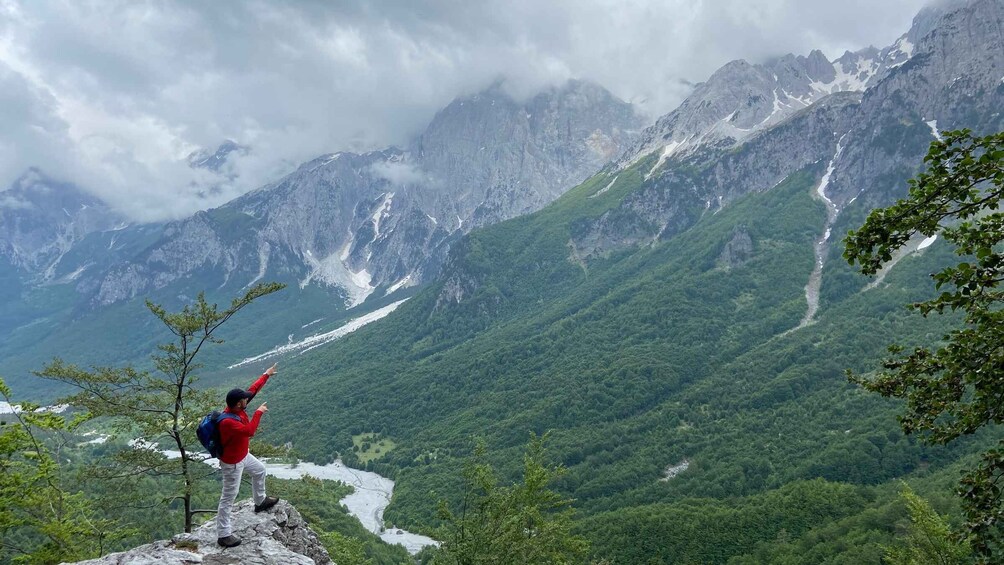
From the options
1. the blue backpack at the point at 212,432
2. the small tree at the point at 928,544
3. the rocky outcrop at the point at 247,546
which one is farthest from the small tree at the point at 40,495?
the small tree at the point at 928,544

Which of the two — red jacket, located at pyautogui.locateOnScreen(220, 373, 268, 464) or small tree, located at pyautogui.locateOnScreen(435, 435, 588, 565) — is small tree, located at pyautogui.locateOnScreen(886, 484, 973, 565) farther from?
red jacket, located at pyautogui.locateOnScreen(220, 373, 268, 464)

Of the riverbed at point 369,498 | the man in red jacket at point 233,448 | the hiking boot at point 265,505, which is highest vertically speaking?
the man in red jacket at point 233,448

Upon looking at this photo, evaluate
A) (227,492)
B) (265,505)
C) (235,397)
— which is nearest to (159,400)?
(265,505)

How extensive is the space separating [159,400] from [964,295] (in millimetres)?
26217

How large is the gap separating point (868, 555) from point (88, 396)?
97.4 meters

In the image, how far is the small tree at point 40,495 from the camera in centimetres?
1839

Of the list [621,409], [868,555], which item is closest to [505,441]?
[621,409]

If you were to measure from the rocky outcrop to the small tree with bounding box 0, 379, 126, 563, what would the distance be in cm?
630

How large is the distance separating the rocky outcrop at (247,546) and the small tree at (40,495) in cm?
630

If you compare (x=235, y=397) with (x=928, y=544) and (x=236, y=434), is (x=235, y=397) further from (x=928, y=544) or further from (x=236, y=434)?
(x=928, y=544)

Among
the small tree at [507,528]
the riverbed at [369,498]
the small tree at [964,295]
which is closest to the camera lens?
the small tree at [964,295]

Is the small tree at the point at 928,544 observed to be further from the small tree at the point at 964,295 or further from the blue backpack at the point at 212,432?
the blue backpack at the point at 212,432

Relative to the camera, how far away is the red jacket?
15.0 meters

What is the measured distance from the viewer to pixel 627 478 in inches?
6014
